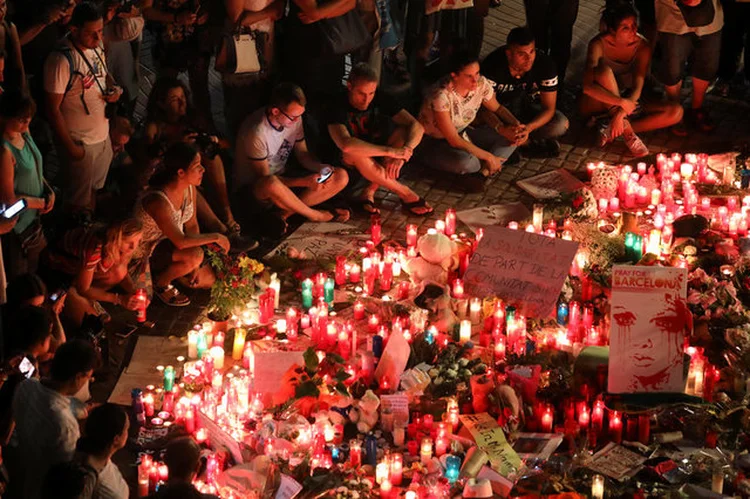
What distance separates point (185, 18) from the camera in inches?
419

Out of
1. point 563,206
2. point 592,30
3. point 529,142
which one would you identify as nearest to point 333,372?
point 563,206

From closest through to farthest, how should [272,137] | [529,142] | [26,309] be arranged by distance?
[26,309] → [272,137] → [529,142]

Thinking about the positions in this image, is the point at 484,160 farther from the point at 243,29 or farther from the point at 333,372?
the point at 333,372

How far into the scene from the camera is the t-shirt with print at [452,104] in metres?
11.3

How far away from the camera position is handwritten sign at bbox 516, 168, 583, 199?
1152 centimetres

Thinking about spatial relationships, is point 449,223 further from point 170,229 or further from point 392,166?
point 170,229

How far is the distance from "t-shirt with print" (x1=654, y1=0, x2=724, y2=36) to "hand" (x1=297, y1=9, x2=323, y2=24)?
10.5ft

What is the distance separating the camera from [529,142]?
12312 mm

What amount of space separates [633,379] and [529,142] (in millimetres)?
4376

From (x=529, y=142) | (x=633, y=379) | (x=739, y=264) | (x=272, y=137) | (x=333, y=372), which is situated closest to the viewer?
(x=633, y=379)

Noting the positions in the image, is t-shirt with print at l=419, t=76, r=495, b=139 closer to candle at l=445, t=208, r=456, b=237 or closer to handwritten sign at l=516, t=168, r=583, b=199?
handwritten sign at l=516, t=168, r=583, b=199

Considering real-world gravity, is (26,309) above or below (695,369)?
above

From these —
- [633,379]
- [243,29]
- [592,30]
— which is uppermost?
[243,29]

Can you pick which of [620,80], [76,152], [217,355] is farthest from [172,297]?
[620,80]
